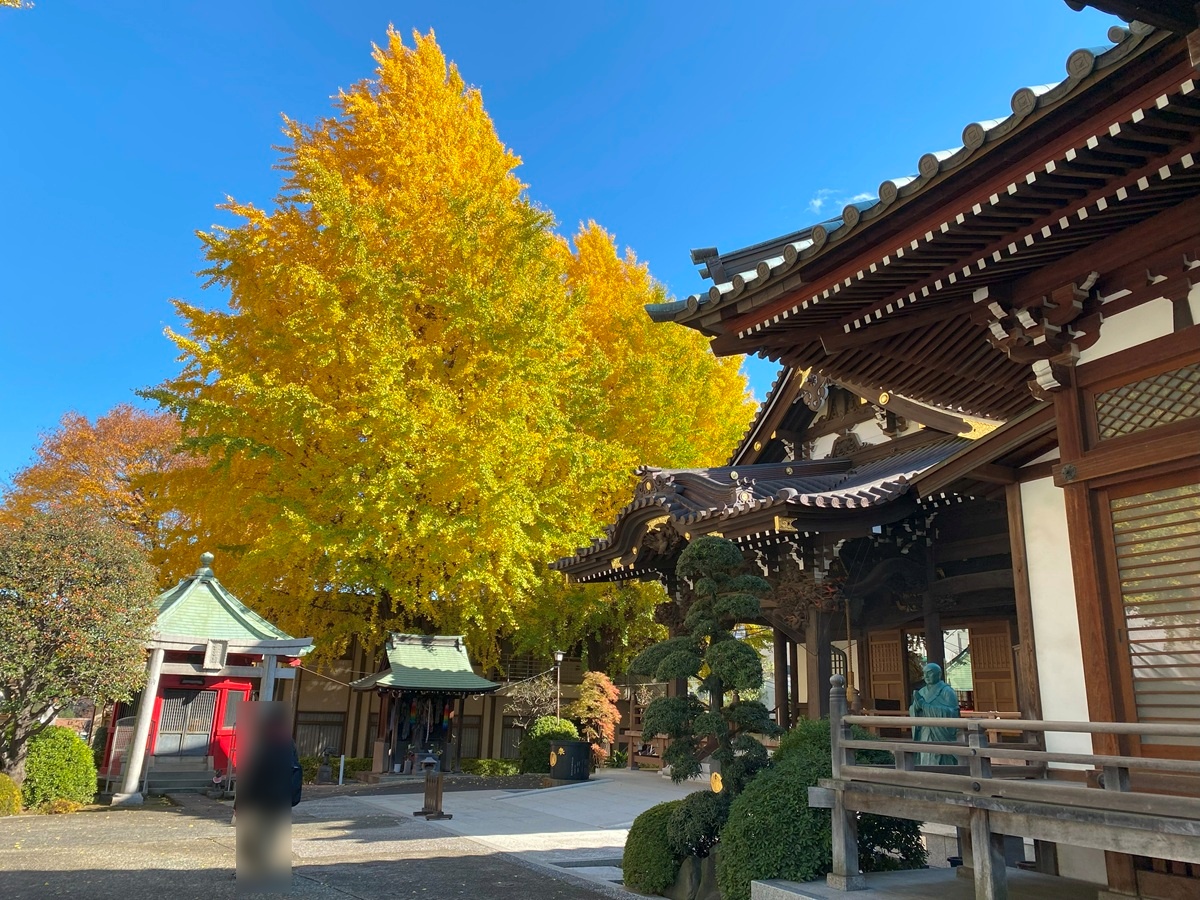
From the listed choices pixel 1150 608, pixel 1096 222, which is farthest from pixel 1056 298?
pixel 1150 608

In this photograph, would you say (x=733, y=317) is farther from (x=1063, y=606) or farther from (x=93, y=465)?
(x=93, y=465)

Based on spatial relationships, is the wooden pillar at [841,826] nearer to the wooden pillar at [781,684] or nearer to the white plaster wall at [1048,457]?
the white plaster wall at [1048,457]

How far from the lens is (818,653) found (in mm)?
11719

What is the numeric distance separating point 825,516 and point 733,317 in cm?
526

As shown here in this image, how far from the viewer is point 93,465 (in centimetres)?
2592

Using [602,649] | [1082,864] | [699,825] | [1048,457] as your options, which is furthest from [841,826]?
[602,649]

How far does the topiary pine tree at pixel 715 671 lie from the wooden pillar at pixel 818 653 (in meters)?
3.67

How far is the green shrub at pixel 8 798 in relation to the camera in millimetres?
11992

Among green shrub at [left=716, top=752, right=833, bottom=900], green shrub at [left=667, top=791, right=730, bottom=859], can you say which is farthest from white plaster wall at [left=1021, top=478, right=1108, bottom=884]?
green shrub at [left=667, top=791, right=730, bottom=859]

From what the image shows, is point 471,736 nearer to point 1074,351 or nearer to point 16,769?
point 16,769

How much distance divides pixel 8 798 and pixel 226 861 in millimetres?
5577

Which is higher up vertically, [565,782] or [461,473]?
[461,473]

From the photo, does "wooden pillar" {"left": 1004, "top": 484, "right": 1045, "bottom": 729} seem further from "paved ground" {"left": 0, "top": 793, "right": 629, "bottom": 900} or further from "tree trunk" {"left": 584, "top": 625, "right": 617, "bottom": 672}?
"tree trunk" {"left": 584, "top": 625, "right": 617, "bottom": 672}

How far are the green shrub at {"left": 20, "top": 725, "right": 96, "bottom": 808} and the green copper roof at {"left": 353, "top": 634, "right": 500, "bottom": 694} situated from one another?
5.60 metres
